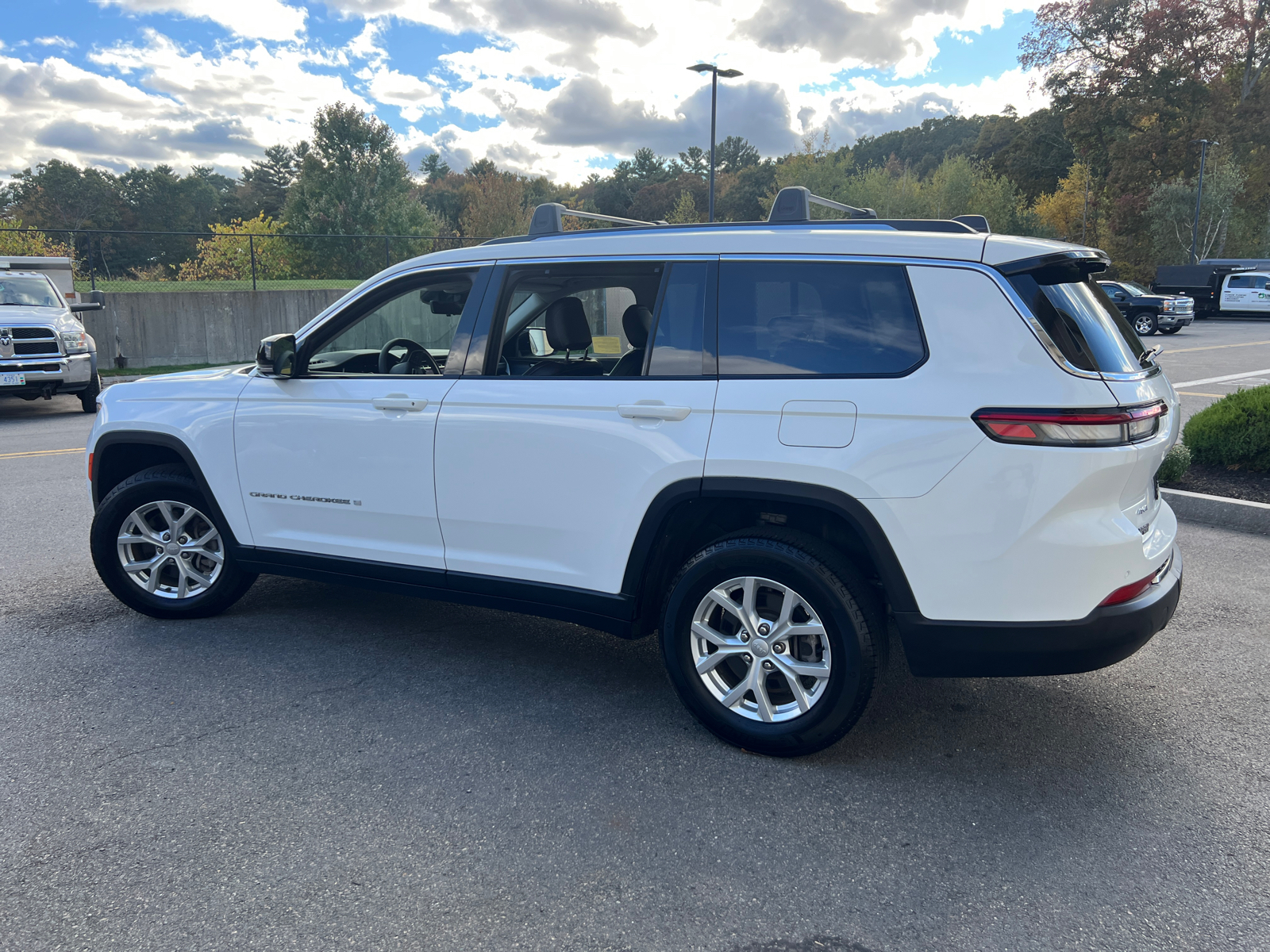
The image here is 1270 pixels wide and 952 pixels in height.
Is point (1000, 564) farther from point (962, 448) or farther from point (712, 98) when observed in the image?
point (712, 98)

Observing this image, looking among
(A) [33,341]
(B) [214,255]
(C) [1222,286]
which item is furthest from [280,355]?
(C) [1222,286]

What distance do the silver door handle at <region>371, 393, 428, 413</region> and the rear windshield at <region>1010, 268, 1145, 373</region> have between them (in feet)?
7.71

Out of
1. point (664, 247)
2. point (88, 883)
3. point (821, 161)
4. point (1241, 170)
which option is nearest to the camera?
point (88, 883)

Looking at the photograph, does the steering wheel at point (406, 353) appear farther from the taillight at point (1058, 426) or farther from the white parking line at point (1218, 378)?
the white parking line at point (1218, 378)

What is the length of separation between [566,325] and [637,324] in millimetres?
464

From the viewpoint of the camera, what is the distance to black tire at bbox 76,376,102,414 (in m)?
13.4

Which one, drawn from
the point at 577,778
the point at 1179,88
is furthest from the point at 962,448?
the point at 1179,88

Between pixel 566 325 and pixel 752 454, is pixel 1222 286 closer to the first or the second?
pixel 566 325

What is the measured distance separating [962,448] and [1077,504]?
39 cm

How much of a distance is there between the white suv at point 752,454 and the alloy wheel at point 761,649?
10 millimetres

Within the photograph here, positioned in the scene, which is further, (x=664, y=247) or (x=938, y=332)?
(x=664, y=247)

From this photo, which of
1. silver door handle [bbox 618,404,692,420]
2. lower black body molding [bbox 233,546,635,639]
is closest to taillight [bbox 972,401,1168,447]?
silver door handle [bbox 618,404,692,420]

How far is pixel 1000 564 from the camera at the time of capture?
9.66 feet

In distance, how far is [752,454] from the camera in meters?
3.23
